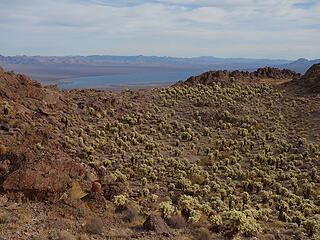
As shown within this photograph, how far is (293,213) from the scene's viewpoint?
17875 mm

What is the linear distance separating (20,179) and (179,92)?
28236 millimetres

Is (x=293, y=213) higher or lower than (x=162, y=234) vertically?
lower

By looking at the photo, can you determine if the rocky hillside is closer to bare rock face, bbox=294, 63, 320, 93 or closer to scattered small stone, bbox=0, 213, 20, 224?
scattered small stone, bbox=0, 213, 20, 224

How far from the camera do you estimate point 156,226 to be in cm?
1312

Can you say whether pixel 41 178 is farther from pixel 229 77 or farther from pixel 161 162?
pixel 229 77

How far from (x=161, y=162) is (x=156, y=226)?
1116 cm

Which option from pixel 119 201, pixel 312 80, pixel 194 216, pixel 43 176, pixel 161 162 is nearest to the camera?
pixel 43 176

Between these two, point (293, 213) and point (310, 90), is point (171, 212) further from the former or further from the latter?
point (310, 90)

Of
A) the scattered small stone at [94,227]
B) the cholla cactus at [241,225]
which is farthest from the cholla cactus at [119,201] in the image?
the cholla cactus at [241,225]

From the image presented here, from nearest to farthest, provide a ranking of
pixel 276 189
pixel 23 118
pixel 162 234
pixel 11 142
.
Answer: pixel 162 234 < pixel 11 142 < pixel 276 189 < pixel 23 118

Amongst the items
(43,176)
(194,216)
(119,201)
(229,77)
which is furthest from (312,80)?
(43,176)

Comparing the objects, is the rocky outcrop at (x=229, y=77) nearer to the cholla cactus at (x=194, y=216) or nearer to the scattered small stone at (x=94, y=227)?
the cholla cactus at (x=194, y=216)

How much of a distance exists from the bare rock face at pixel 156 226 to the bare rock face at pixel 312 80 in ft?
115

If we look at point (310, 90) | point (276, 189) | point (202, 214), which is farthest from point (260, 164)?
point (310, 90)
